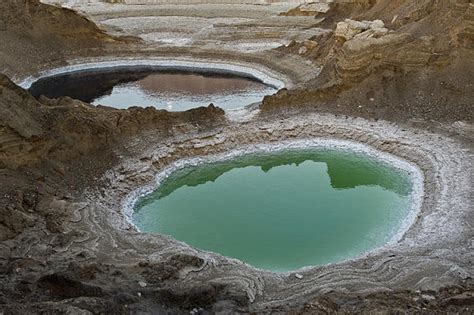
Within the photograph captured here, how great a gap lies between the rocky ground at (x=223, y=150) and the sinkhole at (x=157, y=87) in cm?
180

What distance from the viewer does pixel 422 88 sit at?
93.1 ft

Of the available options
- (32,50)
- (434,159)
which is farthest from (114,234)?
(32,50)

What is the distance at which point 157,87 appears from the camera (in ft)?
121

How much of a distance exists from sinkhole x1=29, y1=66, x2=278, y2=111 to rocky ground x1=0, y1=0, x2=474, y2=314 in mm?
1804

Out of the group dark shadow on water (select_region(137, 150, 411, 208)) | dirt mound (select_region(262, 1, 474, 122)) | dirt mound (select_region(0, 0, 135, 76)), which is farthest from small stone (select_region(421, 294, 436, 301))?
dirt mound (select_region(0, 0, 135, 76))

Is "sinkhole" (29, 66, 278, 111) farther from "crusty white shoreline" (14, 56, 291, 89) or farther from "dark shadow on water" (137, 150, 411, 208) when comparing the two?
Result: "dark shadow on water" (137, 150, 411, 208)

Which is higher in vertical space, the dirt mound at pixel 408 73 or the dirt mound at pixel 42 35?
the dirt mound at pixel 42 35

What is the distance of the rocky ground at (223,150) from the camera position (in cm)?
1591

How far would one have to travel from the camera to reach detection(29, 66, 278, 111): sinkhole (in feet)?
112

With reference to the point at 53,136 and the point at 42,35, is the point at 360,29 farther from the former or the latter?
the point at 42,35

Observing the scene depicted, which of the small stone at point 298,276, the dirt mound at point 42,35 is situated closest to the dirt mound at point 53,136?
the small stone at point 298,276

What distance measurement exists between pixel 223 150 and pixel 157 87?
11.6 meters

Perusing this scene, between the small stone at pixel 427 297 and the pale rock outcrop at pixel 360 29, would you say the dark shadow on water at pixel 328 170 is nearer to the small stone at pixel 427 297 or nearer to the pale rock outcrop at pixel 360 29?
the pale rock outcrop at pixel 360 29

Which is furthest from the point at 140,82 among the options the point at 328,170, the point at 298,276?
the point at 298,276
